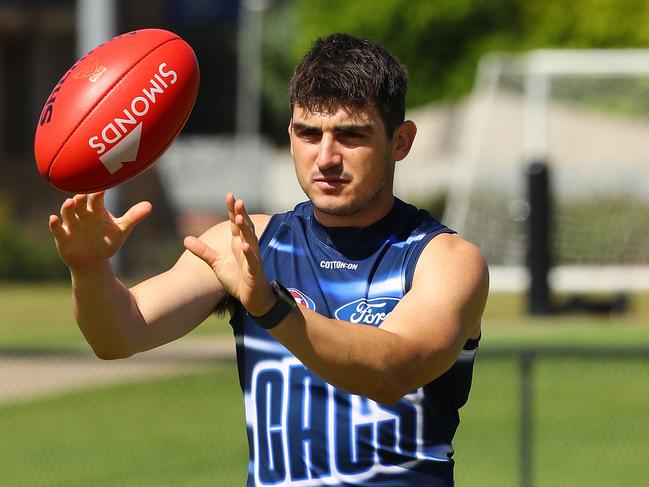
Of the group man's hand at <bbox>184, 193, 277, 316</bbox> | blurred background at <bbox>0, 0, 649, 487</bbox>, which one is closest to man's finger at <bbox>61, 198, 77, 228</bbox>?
man's hand at <bbox>184, 193, 277, 316</bbox>

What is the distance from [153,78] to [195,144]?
44.5 m

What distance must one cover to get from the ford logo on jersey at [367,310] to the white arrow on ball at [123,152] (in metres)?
0.84

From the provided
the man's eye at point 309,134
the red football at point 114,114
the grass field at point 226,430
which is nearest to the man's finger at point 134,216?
the red football at point 114,114

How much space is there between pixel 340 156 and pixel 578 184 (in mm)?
19177

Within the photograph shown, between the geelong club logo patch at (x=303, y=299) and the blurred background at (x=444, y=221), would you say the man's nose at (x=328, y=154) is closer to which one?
the geelong club logo patch at (x=303, y=299)

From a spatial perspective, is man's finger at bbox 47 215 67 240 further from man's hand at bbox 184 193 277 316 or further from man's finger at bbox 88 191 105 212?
man's hand at bbox 184 193 277 316

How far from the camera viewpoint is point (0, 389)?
12.2 m

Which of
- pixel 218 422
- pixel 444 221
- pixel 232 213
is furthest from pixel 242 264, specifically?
pixel 444 221

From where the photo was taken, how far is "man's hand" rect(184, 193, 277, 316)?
3236mm

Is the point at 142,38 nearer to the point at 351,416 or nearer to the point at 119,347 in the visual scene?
the point at 119,347

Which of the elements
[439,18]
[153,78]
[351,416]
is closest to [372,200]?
[351,416]

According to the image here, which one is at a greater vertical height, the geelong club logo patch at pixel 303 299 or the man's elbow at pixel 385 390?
the geelong club logo patch at pixel 303 299

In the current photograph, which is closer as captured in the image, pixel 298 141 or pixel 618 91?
pixel 298 141

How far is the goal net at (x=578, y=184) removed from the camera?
19.8 m
